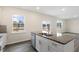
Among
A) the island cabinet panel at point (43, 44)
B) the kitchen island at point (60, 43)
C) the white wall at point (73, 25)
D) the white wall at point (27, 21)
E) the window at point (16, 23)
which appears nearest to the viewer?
the kitchen island at point (60, 43)

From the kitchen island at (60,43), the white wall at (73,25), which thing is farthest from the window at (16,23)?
the white wall at (73,25)

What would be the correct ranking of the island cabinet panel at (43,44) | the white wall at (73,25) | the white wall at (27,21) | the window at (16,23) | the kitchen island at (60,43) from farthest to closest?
1. the white wall at (27,21)
2. the window at (16,23)
3. the island cabinet panel at (43,44)
4. the white wall at (73,25)
5. the kitchen island at (60,43)

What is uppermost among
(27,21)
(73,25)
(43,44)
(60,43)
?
(27,21)

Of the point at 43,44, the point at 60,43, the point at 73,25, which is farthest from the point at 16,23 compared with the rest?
the point at 73,25

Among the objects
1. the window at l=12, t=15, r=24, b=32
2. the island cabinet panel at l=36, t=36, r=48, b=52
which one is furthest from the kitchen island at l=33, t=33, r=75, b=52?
the window at l=12, t=15, r=24, b=32

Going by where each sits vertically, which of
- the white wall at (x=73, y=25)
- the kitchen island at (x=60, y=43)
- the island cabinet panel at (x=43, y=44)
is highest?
the white wall at (x=73, y=25)

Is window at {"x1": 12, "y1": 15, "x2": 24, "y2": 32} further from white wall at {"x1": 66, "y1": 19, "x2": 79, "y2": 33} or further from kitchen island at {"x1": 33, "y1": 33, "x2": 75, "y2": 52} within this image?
white wall at {"x1": 66, "y1": 19, "x2": 79, "y2": 33}

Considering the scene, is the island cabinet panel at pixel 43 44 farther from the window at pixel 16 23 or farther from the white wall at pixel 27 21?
the window at pixel 16 23

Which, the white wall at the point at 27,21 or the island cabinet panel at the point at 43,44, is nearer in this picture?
the island cabinet panel at the point at 43,44

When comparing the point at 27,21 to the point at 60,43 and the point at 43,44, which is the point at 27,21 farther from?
the point at 60,43

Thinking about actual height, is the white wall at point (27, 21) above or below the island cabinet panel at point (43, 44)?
above
